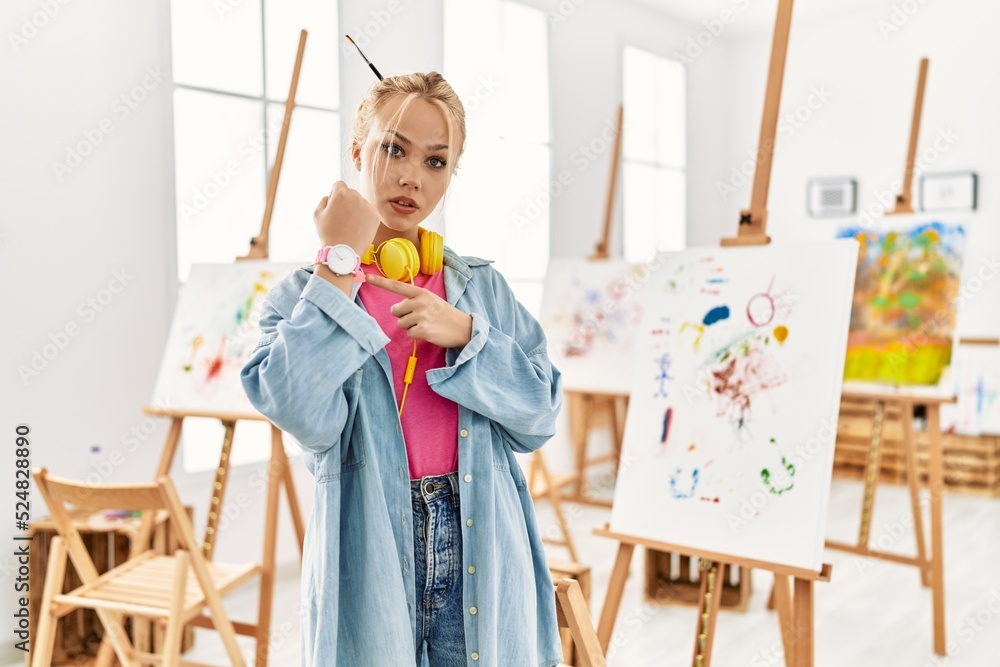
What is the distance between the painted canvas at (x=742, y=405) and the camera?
1890 millimetres

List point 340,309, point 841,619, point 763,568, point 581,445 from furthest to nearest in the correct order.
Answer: point 581,445 → point 841,619 → point 763,568 → point 340,309

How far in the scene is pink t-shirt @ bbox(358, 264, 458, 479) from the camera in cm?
113

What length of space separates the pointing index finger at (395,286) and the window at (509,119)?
293 centimetres

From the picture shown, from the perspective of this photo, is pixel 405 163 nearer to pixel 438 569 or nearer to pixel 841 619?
pixel 438 569

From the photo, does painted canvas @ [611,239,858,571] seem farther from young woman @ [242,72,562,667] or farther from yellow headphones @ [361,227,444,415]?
yellow headphones @ [361,227,444,415]

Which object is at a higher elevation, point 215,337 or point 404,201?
point 404,201

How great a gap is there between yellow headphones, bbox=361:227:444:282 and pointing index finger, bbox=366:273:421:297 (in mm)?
49

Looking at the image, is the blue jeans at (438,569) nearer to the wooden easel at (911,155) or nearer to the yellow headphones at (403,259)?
the yellow headphones at (403,259)

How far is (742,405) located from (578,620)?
34.5 inches

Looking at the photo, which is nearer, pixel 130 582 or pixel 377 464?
pixel 377 464

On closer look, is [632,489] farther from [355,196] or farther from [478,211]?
[478,211]

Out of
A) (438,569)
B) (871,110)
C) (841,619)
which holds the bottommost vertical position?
(841,619)

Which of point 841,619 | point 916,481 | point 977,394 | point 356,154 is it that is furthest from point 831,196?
point 356,154

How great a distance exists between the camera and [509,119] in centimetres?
450
